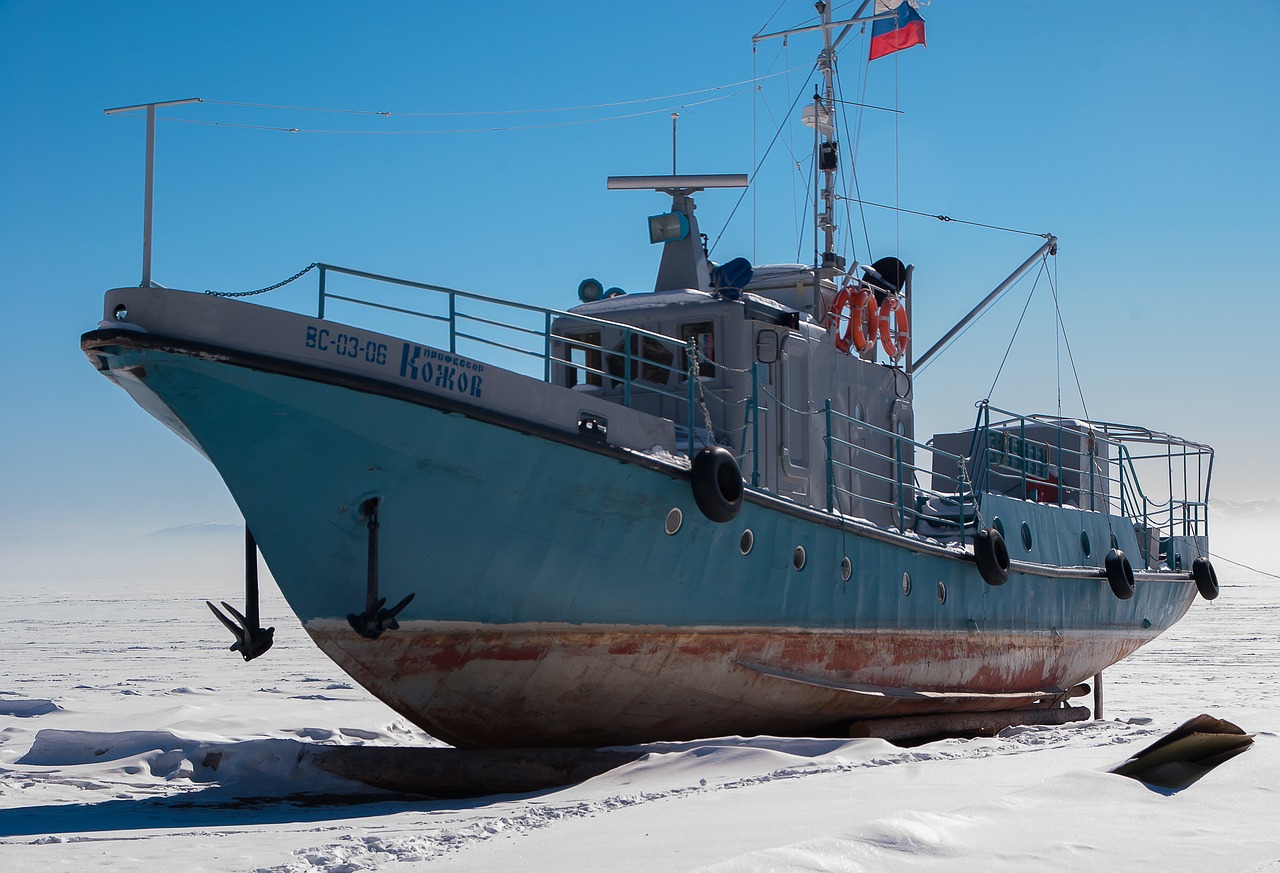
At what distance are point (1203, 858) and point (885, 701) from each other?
678 centimetres

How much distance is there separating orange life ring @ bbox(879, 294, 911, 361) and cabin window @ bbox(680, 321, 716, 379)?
280 centimetres

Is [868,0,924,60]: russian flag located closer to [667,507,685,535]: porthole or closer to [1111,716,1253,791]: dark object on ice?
[667,507,685,535]: porthole

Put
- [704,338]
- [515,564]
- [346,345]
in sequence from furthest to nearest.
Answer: [704,338] → [515,564] → [346,345]

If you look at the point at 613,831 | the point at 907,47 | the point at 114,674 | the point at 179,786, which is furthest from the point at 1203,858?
the point at 114,674

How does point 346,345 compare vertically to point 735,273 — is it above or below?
below

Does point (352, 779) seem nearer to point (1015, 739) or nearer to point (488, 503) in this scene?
point (488, 503)

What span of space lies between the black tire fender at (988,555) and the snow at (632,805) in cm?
156

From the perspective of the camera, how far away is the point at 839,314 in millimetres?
13062

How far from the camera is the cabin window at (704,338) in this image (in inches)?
452

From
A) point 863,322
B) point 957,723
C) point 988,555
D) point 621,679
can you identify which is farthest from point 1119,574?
point 621,679

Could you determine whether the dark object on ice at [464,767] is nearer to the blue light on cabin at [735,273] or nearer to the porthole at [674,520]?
the porthole at [674,520]

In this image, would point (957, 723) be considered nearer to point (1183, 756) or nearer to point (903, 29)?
point (1183, 756)

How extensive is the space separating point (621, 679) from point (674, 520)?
4.08ft

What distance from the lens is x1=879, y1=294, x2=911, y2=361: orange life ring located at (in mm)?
13602
